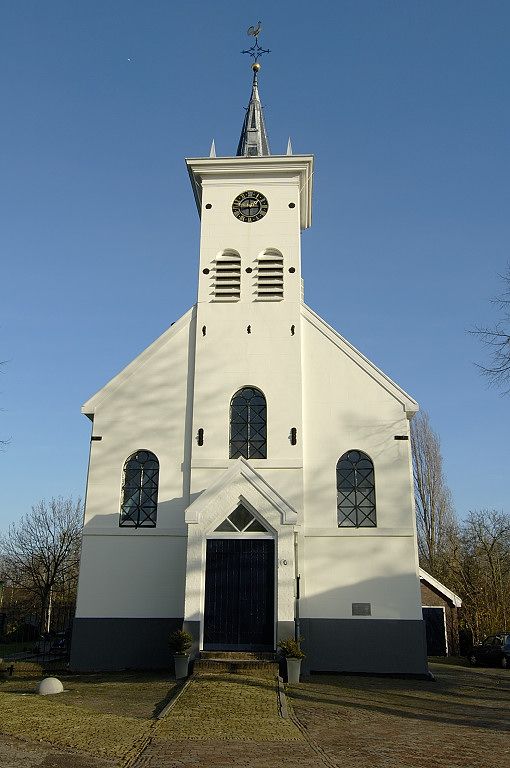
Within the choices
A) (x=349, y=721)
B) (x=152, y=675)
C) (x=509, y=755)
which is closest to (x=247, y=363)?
(x=152, y=675)

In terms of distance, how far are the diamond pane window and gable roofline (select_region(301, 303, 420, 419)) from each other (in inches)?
221

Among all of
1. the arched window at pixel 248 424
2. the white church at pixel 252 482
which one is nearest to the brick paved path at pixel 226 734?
the white church at pixel 252 482

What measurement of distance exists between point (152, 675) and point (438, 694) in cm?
671

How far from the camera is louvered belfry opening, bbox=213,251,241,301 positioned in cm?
2152

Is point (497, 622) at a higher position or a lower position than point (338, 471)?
lower

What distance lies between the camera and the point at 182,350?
21141 millimetres

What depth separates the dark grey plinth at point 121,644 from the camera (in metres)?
18.4

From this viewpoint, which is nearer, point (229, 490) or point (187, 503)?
point (229, 490)

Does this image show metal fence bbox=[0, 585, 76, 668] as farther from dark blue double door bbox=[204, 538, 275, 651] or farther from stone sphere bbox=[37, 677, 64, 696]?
stone sphere bbox=[37, 677, 64, 696]

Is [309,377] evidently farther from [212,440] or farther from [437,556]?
[437,556]

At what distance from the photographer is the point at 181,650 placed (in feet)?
51.7

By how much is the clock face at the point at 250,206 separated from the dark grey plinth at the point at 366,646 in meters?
12.4

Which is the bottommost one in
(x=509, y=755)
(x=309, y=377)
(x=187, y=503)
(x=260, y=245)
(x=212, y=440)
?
(x=509, y=755)

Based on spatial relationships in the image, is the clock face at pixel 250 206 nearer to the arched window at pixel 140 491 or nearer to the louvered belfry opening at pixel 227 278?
the louvered belfry opening at pixel 227 278
